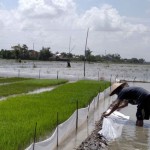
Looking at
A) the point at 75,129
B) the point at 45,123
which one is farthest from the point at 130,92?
the point at 45,123

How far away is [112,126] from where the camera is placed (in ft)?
25.2

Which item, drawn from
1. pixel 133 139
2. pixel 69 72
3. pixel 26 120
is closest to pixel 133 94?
pixel 133 139

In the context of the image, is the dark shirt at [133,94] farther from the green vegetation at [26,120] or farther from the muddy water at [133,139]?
the green vegetation at [26,120]

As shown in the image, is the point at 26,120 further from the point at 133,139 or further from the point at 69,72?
the point at 69,72

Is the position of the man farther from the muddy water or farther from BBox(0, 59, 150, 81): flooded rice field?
BBox(0, 59, 150, 81): flooded rice field

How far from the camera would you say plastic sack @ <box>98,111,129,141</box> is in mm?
7227

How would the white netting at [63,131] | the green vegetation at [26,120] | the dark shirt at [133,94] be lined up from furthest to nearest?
the dark shirt at [133,94] < the green vegetation at [26,120] < the white netting at [63,131]

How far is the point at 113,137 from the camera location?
23.4 feet

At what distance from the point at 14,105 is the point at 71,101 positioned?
2.25m

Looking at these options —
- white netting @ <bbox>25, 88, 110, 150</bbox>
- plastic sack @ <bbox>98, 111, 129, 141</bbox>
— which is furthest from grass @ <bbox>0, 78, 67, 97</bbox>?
plastic sack @ <bbox>98, 111, 129, 141</bbox>

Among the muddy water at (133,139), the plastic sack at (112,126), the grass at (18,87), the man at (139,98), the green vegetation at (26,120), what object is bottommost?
the grass at (18,87)

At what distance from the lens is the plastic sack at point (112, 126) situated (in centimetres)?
723

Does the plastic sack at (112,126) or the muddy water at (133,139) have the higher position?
the plastic sack at (112,126)

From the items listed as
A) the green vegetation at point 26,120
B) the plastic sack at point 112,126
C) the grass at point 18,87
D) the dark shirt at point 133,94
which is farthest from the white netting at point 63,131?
the grass at point 18,87
